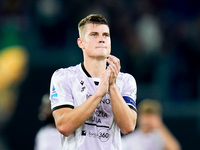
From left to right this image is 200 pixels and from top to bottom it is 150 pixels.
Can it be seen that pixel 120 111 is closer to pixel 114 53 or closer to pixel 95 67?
pixel 95 67

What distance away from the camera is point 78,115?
12.9 ft

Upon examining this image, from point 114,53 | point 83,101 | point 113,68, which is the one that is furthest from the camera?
point 114,53

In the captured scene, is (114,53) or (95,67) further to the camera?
(114,53)

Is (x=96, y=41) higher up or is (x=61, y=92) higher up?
(x=96, y=41)

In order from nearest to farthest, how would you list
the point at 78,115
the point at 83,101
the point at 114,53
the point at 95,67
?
the point at 78,115 → the point at 83,101 → the point at 95,67 → the point at 114,53

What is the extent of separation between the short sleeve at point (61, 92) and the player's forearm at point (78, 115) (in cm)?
19

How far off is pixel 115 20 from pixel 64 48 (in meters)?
1.92

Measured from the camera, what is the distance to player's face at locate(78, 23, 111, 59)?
432 cm

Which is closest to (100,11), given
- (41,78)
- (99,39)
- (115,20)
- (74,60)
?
(115,20)

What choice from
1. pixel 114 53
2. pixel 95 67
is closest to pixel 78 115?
pixel 95 67

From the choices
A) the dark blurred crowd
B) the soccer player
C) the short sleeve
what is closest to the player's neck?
the soccer player

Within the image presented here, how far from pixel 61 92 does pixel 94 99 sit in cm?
49

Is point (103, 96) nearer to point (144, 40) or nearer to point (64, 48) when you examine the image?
point (64, 48)

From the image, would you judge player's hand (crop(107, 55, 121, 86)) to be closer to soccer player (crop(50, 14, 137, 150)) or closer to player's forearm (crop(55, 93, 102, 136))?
soccer player (crop(50, 14, 137, 150))
